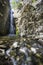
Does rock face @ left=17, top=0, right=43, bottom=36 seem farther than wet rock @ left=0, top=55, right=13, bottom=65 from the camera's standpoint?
Yes

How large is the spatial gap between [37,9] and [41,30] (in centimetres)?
253

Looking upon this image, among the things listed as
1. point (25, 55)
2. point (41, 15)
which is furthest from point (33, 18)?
point (25, 55)

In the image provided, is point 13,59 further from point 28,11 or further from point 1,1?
point 28,11

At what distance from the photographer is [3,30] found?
11.1 meters

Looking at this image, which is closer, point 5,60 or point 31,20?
point 5,60

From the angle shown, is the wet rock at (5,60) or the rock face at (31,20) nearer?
the wet rock at (5,60)

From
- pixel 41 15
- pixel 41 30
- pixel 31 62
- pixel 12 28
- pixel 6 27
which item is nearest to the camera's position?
pixel 31 62

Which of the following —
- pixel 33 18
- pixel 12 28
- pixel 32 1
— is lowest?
pixel 12 28

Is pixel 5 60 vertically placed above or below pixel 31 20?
above

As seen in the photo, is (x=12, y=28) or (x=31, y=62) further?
(x=12, y=28)

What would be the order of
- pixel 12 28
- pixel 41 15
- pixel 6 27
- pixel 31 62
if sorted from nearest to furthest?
pixel 31 62
pixel 41 15
pixel 6 27
pixel 12 28

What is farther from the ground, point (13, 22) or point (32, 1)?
point (32, 1)

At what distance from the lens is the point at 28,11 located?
1199cm

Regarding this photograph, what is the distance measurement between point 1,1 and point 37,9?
3.33 metres
